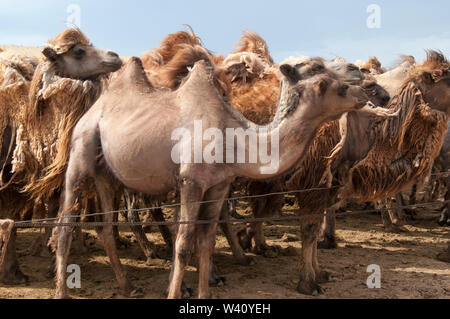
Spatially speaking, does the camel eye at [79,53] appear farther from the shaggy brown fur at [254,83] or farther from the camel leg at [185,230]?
the camel leg at [185,230]

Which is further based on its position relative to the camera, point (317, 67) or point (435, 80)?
point (435, 80)

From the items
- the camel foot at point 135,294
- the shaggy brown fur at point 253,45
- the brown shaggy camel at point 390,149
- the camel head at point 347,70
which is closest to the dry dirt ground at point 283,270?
the camel foot at point 135,294

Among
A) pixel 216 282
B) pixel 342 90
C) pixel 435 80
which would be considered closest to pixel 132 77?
pixel 342 90

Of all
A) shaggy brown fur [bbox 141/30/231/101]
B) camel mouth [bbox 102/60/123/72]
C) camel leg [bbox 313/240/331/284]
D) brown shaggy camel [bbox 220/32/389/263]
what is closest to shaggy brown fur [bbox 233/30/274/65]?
brown shaggy camel [bbox 220/32/389/263]

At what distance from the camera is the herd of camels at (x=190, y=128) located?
459cm

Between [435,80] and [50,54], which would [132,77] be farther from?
[435,80]

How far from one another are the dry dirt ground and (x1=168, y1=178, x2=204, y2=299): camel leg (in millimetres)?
1061

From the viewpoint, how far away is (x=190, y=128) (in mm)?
4691

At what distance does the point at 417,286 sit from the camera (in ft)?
19.6

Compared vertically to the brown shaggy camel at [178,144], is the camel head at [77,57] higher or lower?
higher

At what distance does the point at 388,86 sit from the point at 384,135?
3.84 meters

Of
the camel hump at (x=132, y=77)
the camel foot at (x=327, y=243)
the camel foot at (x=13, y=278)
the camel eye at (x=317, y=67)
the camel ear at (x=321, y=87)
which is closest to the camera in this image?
the camel ear at (x=321, y=87)

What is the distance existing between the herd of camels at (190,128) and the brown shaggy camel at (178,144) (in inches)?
0.5

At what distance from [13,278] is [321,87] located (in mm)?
4286
